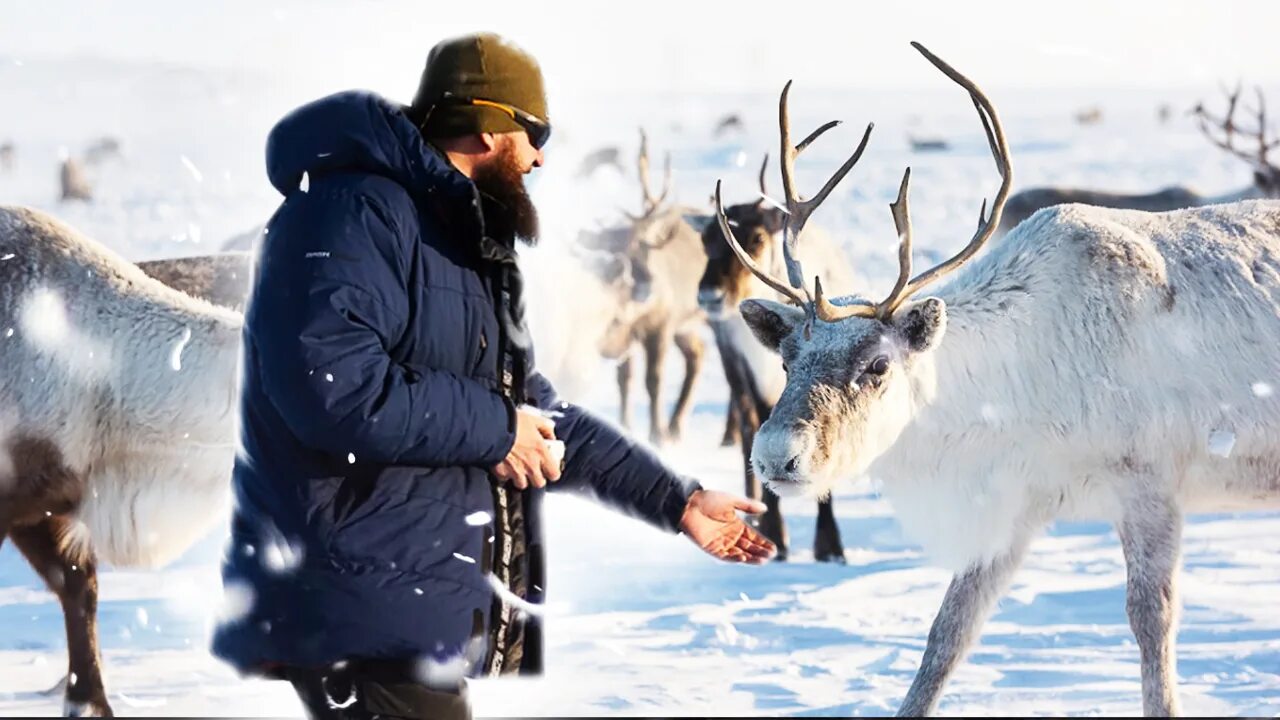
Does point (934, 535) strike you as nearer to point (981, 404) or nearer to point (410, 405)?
point (981, 404)

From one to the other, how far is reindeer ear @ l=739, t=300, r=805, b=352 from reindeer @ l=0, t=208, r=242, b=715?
186 cm

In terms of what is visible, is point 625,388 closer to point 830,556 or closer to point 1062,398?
point 830,556

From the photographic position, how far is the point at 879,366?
4.17m

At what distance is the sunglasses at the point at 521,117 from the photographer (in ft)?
8.30

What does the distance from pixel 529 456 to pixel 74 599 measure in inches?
130

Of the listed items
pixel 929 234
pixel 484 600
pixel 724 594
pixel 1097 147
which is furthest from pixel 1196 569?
pixel 1097 147

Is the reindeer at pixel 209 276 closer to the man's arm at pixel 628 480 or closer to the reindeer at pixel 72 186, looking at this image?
the man's arm at pixel 628 480

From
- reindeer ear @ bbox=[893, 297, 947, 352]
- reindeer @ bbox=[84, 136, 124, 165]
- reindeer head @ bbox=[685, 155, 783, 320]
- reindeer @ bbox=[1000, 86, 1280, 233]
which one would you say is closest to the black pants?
reindeer ear @ bbox=[893, 297, 947, 352]

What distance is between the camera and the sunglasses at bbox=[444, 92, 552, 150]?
2.53 meters

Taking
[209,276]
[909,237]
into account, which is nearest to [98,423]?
[209,276]

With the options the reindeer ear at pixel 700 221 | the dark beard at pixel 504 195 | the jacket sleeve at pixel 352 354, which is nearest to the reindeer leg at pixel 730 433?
the reindeer ear at pixel 700 221

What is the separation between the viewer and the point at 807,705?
5.01 meters

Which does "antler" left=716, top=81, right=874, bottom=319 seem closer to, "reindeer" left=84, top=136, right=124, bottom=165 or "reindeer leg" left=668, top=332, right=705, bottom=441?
"reindeer leg" left=668, top=332, right=705, bottom=441

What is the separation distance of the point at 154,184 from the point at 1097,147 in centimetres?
1081
